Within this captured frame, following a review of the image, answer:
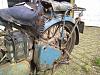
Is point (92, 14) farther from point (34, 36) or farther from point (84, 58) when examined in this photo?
point (34, 36)

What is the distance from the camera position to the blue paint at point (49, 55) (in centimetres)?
412

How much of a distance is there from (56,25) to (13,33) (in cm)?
101

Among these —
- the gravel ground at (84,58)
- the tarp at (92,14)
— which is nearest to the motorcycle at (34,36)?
the gravel ground at (84,58)

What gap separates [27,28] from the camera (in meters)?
4.02

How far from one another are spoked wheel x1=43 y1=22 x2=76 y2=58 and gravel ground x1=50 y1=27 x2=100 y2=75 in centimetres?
43

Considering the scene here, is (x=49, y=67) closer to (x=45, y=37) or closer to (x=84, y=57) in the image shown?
(x=45, y=37)

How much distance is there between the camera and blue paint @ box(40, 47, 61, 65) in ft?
13.5

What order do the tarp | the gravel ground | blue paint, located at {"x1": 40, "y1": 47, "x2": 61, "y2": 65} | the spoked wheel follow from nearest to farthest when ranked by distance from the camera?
1. blue paint, located at {"x1": 40, "y1": 47, "x2": 61, "y2": 65}
2. the spoked wheel
3. the gravel ground
4. the tarp

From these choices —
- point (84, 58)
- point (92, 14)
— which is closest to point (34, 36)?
point (84, 58)

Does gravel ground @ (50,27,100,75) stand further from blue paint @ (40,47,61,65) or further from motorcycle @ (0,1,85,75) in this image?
blue paint @ (40,47,61,65)

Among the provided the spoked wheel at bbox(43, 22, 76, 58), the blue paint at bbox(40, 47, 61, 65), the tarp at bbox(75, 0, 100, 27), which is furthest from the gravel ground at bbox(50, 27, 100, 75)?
the tarp at bbox(75, 0, 100, 27)

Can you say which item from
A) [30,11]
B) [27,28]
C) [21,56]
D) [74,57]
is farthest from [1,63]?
[74,57]

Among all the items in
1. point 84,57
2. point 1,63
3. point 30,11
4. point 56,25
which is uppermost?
point 30,11

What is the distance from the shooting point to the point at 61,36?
4625 millimetres
